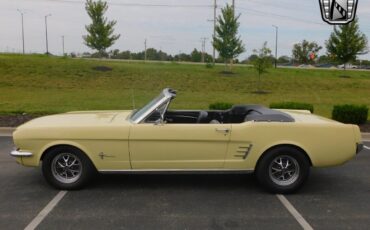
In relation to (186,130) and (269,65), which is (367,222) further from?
(269,65)

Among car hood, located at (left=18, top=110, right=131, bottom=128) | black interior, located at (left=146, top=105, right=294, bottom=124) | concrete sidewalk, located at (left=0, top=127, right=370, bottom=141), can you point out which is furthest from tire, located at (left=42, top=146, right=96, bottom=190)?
concrete sidewalk, located at (left=0, top=127, right=370, bottom=141)

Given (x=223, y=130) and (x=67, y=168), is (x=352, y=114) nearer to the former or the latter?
(x=223, y=130)

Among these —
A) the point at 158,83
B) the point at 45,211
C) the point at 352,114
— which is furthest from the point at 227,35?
the point at 45,211

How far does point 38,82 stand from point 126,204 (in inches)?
794

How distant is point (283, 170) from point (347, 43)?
31.1 metres

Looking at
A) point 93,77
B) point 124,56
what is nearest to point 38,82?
point 93,77

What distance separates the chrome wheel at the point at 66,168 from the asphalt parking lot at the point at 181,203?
7.8 inches

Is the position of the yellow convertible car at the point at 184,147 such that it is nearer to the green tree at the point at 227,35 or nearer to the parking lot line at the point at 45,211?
the parking lot line at the point at 45,211

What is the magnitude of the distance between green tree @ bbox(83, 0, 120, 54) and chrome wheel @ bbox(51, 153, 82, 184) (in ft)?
89.1

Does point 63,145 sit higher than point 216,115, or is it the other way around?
point 216,115

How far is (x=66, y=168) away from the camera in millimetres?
5152

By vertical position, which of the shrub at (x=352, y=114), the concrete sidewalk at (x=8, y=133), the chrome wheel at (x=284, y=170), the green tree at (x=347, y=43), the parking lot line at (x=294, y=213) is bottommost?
the parking lot line at (x=294, y=213)

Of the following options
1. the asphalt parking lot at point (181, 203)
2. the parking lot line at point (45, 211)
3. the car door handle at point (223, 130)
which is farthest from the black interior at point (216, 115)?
the parking lot line at point (45, 211)

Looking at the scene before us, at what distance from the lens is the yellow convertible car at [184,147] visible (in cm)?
502
